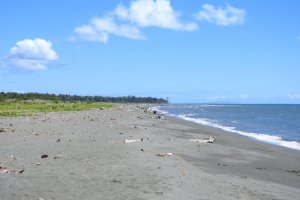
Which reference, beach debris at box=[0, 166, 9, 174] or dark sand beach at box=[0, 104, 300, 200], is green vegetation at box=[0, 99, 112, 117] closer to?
dark sand beach at box=[0, 104, 300, 200]

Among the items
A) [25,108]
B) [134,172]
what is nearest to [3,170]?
[134,172]

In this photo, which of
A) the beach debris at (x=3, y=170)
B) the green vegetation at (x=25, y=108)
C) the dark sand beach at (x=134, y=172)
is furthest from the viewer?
the green vegetation at (x=25, y=108)

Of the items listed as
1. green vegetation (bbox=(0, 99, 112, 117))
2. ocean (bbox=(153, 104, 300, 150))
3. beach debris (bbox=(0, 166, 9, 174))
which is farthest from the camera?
green vegetation (bbox=(0, 99, 112, 117))

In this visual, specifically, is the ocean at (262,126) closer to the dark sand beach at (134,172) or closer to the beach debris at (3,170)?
the dark sand beach at (134,172)

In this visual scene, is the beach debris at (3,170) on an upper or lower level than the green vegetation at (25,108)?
lower

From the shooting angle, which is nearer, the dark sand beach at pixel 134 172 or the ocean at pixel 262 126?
the dark sand beach at pixel 134 172

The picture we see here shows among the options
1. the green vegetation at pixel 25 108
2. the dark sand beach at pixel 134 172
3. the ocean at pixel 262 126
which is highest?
the green vegetation at pixel 25 108

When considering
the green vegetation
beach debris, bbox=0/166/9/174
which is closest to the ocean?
beach debris, bbox=0/166/9/174

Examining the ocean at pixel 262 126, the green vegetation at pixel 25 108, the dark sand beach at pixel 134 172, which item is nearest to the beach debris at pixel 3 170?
the dark sand beach at pixel 134 172

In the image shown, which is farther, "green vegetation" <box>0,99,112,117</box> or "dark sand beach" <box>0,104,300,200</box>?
"green vegetation" <box>0,99,112,117</box>

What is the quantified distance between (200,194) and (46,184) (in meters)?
4.33

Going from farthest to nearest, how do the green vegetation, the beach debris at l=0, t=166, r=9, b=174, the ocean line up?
the green vegetation < the ocean < the beach debris at l=0, t=166, r=9, b=174

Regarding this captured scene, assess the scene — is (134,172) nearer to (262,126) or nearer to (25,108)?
(262,126)

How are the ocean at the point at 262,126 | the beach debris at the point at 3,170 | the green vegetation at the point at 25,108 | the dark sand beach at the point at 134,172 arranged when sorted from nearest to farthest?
1. the dark sand beach at the point at 134,172
2. the beach debris at the point at 3,170
3. the ocean at the point at 262,126
4. the green vegetation at the point at 25,108
